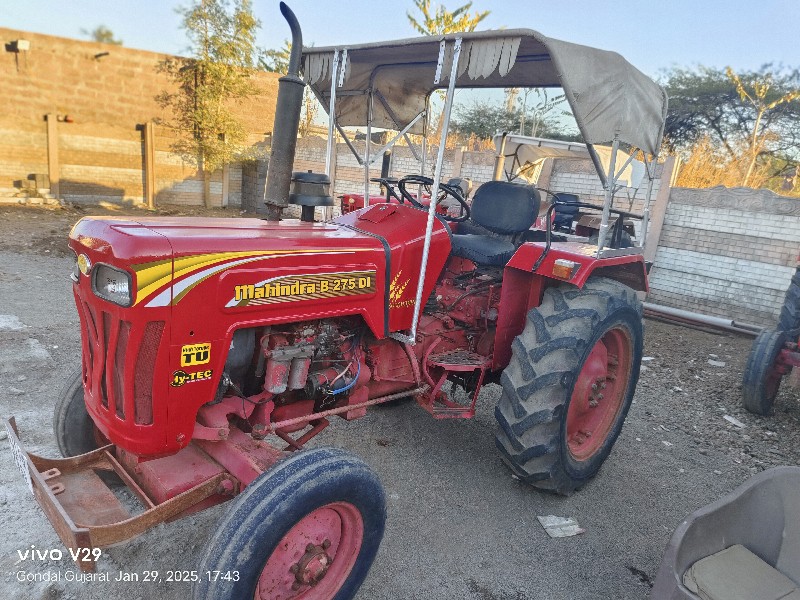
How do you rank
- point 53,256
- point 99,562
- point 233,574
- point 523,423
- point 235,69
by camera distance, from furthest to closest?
point 235,69, point 53,256, point 523,423, point 99,562, point 233,574

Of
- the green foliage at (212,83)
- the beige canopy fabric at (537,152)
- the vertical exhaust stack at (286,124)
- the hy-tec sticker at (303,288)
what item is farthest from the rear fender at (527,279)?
the green foliage at (212,83)

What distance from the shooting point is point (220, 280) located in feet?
6.64

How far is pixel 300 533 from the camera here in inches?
81.5

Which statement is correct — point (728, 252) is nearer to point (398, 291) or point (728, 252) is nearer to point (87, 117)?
point (398, 291)

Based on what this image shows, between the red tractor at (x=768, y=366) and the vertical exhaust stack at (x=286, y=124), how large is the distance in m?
4.05

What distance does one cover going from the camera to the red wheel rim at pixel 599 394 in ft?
11.0

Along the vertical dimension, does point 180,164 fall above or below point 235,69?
below

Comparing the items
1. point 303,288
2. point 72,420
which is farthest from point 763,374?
point 72,420

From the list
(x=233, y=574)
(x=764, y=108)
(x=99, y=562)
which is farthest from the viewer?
(x=764, y=108)

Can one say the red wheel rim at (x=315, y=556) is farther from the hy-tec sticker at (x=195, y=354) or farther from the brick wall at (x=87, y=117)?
the brick wall at (x=87, y=117)

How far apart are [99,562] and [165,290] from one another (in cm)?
139

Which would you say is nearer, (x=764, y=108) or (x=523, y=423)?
(x=523, y=423)

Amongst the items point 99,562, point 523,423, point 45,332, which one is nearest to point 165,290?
point 99,562

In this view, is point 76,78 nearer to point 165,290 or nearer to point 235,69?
point 235,69
